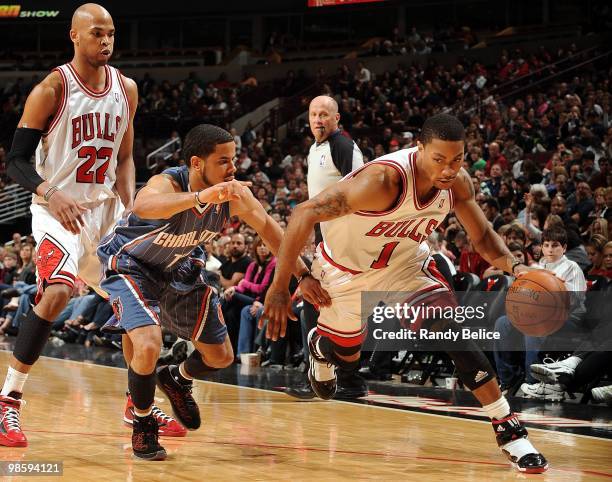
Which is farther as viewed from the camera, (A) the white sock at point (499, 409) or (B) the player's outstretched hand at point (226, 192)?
(A) the white sock at point (499, 409)

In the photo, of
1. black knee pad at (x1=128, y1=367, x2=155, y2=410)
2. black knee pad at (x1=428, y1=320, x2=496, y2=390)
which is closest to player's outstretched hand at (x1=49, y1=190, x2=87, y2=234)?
black knee pad at (x1=128, y1=367, x2=155, y2=410)

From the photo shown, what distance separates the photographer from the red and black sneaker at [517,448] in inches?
160

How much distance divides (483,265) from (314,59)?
712 inches

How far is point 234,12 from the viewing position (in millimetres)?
28250

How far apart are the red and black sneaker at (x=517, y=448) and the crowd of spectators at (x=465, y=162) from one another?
340 cm

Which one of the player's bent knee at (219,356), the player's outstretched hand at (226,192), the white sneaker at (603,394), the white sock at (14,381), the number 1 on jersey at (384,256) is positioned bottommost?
the white sneaker at (603,394)

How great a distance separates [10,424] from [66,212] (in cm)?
109

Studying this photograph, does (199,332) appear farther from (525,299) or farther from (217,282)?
(217,282)

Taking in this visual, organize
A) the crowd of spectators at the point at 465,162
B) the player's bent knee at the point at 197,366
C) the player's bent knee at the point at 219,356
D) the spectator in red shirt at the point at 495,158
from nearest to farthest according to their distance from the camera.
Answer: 1. the player's bent knee at the point at 219,356
2. the player's bent knee at the point at 197,366
3. the crowd of spectators at the point at 465,162
4. the spectator in red shirt at the point at 495,158

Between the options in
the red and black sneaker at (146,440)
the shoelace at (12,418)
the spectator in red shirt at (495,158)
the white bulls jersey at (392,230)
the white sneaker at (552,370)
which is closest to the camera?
the red and black sneaker at (146,440)

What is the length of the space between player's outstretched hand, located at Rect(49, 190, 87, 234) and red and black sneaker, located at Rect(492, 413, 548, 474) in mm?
2196

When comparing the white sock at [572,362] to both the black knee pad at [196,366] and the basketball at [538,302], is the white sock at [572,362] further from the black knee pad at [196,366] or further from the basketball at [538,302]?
the black knee pad at [196,366]

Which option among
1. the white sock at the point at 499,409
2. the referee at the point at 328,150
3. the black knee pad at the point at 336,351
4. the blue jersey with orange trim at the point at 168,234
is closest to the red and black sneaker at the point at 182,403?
the blue jersey with orange trim at the point at 168,234

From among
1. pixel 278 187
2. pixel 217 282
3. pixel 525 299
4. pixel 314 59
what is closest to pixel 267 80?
pixel 314 59
